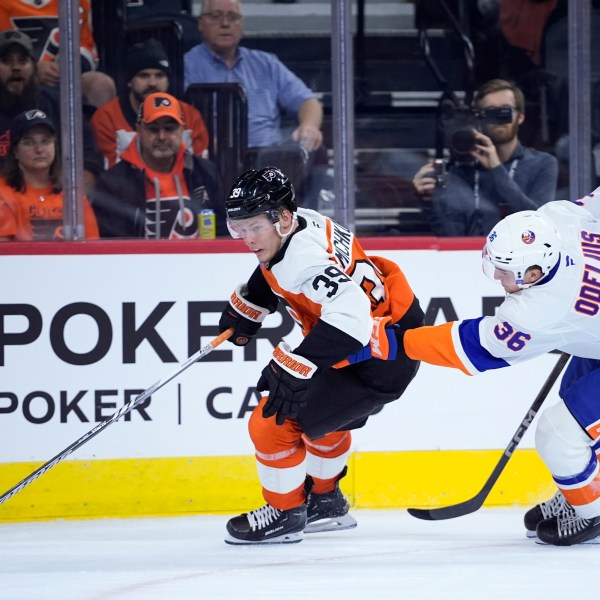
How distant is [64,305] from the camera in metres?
3.91

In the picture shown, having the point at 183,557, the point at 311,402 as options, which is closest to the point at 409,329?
the point at 311,402

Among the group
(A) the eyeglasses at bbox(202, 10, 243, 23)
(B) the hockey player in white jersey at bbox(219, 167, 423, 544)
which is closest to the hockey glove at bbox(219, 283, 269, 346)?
(B) the hockey player in white jersey at bbox(219, 167, 423, 544)

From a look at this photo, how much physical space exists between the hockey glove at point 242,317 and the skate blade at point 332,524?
63 cm

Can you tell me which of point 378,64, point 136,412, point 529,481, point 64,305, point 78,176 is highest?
point 378,64

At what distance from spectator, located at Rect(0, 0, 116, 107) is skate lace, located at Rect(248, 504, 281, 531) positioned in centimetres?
151

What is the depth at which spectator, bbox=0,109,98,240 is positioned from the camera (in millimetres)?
3938

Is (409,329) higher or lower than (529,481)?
higher

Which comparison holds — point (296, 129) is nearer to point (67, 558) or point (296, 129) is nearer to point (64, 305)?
point (64, 305)

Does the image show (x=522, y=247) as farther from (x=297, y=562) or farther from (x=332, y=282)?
(x=297, y=562)

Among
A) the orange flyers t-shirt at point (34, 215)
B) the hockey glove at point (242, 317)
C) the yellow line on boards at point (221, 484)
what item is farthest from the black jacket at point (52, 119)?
the yellow line on boards at point (221, 484)

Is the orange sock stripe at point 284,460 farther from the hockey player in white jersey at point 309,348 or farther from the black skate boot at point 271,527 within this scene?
the black skate boot at point 271,527

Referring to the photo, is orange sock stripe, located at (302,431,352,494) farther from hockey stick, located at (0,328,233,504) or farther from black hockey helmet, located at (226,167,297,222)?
black hockey helmet, located at (226,167,297,222)

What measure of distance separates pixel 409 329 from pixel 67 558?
1186mm

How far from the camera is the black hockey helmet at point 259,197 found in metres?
3.12
